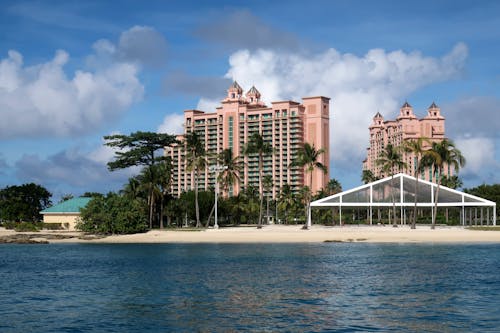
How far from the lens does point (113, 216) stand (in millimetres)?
80125

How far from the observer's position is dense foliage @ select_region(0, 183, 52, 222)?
108688 mm

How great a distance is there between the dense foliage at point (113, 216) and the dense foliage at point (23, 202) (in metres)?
31.8

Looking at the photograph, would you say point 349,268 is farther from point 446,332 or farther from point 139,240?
point 139,240

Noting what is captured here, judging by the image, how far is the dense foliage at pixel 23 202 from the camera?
109 m

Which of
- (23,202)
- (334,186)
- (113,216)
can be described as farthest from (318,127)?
(113,216)

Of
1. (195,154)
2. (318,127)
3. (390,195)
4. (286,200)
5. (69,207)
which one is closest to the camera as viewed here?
(390,195)

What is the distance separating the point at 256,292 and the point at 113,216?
51327 mm

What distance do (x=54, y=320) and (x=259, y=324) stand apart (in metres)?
7.72

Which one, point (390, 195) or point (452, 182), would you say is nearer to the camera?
point (390, 195)

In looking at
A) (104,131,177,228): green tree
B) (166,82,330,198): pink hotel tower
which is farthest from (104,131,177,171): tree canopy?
(166,82,330,198): pink hotel tower

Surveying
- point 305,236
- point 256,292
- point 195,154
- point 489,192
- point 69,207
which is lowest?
point 256,292

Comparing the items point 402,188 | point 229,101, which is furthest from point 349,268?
point 229,101

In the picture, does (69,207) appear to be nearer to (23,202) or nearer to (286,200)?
(23,202)

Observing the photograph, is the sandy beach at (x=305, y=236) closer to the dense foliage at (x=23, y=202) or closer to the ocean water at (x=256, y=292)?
the ocean water at (x=256, y=292)
